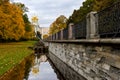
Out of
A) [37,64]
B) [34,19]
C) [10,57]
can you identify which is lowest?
[37,64]

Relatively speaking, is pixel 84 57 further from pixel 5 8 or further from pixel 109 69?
pixel 5 8

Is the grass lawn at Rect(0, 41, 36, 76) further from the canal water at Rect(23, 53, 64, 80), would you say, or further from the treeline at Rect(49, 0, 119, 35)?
the treeline at Rect(49, 0, 119, 35)

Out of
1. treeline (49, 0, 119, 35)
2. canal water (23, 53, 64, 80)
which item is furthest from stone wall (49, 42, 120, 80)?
treeline (49, 0, 119, 35)

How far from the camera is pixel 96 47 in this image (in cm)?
955

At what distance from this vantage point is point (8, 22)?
4434 centimetres

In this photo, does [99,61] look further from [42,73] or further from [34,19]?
[34,19]

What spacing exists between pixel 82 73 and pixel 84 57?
2.54ft

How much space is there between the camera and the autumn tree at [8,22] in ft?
143

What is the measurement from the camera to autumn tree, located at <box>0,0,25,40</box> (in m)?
43.5

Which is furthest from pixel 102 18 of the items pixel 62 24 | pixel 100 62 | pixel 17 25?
pixel 62 24

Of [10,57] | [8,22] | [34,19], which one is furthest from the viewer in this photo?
[34,19]

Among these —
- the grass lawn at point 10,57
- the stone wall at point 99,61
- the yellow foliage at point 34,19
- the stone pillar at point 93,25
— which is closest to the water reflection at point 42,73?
the grass lawn at point 10,57

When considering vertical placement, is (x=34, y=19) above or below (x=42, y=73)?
above

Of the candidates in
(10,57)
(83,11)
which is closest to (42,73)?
(10,57)
